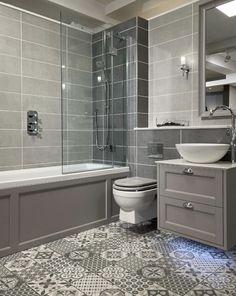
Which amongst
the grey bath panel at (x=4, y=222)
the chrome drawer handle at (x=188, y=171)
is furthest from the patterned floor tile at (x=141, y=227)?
the grey bath panel at (x=4, y=222)

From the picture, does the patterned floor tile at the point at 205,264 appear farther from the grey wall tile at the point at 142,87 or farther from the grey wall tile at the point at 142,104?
the grey wall tile at the point at 142,87

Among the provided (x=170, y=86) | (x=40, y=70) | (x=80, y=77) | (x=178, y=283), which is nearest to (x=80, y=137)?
(x=80, y=77)

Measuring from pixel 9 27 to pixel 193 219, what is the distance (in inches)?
107

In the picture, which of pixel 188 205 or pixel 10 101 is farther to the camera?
pixel 10 101

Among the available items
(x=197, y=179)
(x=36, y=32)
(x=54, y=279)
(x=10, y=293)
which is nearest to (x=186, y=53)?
(x=197, y=179)

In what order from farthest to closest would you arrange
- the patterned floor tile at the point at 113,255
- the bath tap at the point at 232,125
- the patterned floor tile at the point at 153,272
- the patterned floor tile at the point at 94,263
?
the bath tap at the point at 232,125, the patterned floor tile at the point at 113,255, the patterned floor tile at the point at 94,263, the patterned floor tile at the point at 153,272

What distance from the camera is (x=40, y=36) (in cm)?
332

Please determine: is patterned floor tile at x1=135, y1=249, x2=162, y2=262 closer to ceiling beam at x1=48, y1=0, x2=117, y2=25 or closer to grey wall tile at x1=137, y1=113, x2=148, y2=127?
grey wall tile at x1=137, y1=113, x2=148, y2=127

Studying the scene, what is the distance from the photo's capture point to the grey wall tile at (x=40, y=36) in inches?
125

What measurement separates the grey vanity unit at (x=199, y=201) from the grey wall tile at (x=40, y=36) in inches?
82.1

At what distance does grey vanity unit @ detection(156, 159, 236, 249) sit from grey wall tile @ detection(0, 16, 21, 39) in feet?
7.06

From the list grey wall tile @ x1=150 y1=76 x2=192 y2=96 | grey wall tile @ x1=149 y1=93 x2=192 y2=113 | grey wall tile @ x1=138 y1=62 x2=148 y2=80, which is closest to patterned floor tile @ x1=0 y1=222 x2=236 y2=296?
grey wall tile @ x1=149 y1=93 x2=192 y2=113

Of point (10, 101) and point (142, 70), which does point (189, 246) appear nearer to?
point (142, 70)

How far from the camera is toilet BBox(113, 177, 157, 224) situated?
2631mm
